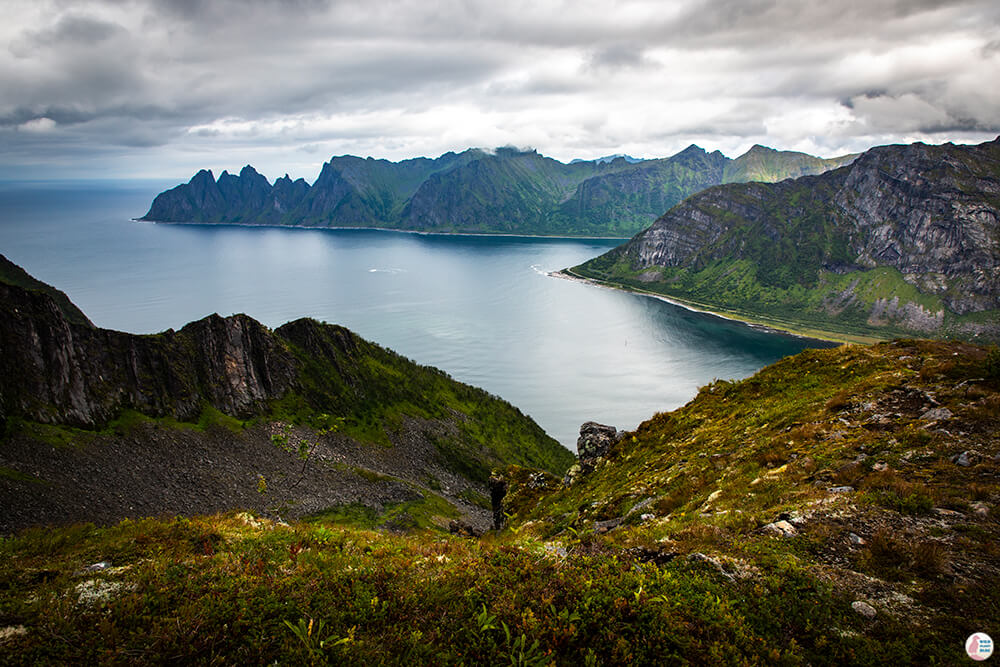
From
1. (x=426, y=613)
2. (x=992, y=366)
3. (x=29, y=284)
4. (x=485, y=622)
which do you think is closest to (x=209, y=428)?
(x=426, y=613)

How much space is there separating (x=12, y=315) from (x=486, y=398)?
80.7 meters

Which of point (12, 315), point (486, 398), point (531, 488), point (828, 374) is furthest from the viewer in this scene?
point (486, 398)

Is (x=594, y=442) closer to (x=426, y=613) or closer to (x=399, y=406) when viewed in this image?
(x=426, y=613)

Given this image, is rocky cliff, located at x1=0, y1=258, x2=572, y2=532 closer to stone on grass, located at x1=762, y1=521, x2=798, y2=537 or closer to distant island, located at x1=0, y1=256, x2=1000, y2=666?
distant island, located at x1=0, y1=256, x2=1000, y2=666

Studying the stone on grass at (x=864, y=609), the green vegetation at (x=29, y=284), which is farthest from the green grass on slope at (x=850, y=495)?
the green vegetation at (x=29, y=284)

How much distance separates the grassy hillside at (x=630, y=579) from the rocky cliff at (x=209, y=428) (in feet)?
58.0

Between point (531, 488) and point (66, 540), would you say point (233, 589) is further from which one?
point (531, 488)

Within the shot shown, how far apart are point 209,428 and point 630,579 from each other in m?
58.1

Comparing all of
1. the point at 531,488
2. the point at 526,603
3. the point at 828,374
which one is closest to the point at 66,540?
the point at 526,603

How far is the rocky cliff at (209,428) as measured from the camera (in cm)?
3856

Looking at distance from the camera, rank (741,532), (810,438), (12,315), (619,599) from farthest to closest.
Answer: (12,315) < (810,438) < (741,532) < (619,599)

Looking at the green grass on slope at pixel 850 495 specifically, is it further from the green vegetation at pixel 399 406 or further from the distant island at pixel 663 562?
the green vegetation at pixel 399 406

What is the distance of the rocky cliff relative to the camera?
38.6 metres

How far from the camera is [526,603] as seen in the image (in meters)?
9.19
